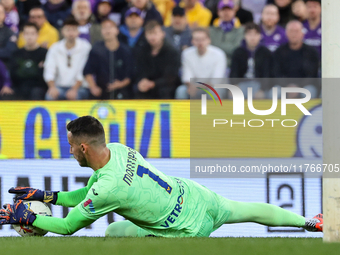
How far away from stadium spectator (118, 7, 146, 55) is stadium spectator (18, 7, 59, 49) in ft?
3.08

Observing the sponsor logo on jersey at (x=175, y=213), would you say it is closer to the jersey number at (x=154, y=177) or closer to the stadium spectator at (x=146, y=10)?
the jersey number at (x=154, y=177)

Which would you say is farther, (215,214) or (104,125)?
(104,125)

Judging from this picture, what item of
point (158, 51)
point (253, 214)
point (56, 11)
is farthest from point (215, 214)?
point (56, 11)

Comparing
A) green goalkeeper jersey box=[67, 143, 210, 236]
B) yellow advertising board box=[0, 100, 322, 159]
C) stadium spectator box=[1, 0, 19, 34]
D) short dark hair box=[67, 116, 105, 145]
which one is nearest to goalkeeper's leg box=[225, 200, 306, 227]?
green goalkeeper jersey box=[67, 143, 210, 236]

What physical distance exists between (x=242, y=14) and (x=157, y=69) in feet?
5.01

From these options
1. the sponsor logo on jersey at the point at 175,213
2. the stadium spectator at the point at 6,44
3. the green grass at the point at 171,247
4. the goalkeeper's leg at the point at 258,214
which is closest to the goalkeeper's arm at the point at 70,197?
the sponsor logo on jersey at the point at 175,213

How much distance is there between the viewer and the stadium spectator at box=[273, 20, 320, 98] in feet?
21.4

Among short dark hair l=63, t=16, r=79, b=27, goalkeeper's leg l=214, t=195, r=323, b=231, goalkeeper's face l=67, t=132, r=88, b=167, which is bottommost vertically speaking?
goalkeeper's leg l=214, t=195, r=323, b=231

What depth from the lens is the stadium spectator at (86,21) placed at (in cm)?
691

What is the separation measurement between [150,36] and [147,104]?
1.03 m

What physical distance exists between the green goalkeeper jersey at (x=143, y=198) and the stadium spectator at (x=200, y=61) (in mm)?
2532

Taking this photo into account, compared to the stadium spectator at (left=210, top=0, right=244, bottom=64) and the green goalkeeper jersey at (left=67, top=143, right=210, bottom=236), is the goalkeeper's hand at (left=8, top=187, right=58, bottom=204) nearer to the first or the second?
the green goalkeeper jersey at (left=67, top=143, right=210, bottom=236)

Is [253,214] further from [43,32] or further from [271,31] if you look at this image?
[43,32]

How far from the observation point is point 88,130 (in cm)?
379
